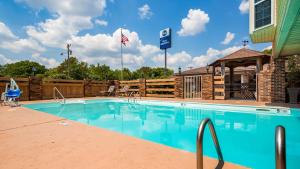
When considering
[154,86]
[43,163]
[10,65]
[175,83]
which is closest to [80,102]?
[154,86]

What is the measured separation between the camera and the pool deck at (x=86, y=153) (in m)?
2.40

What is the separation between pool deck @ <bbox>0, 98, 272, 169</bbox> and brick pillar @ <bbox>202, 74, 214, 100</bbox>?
31.8 ft

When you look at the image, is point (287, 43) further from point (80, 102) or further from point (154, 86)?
point (80, 102)

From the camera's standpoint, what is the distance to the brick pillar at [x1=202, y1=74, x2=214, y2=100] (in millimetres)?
12133

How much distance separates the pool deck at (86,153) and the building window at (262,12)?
8.23 m

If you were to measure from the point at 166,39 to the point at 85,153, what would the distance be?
1575 cm

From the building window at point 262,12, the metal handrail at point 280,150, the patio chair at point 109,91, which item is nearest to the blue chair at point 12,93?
the patio chair at point 109,91

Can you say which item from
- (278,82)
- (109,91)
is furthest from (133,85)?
(278,82)

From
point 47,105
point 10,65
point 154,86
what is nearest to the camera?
point 47,105

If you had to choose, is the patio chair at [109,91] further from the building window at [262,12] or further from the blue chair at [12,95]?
the building window at [262,12]

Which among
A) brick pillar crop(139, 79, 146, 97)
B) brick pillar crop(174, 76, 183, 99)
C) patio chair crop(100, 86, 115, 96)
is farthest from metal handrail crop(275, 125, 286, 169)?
patio chair crop(100, 86, 115, 96)

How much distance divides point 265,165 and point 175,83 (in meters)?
11.3

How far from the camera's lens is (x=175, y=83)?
46.5 ft

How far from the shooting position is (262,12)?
27.3 feet
